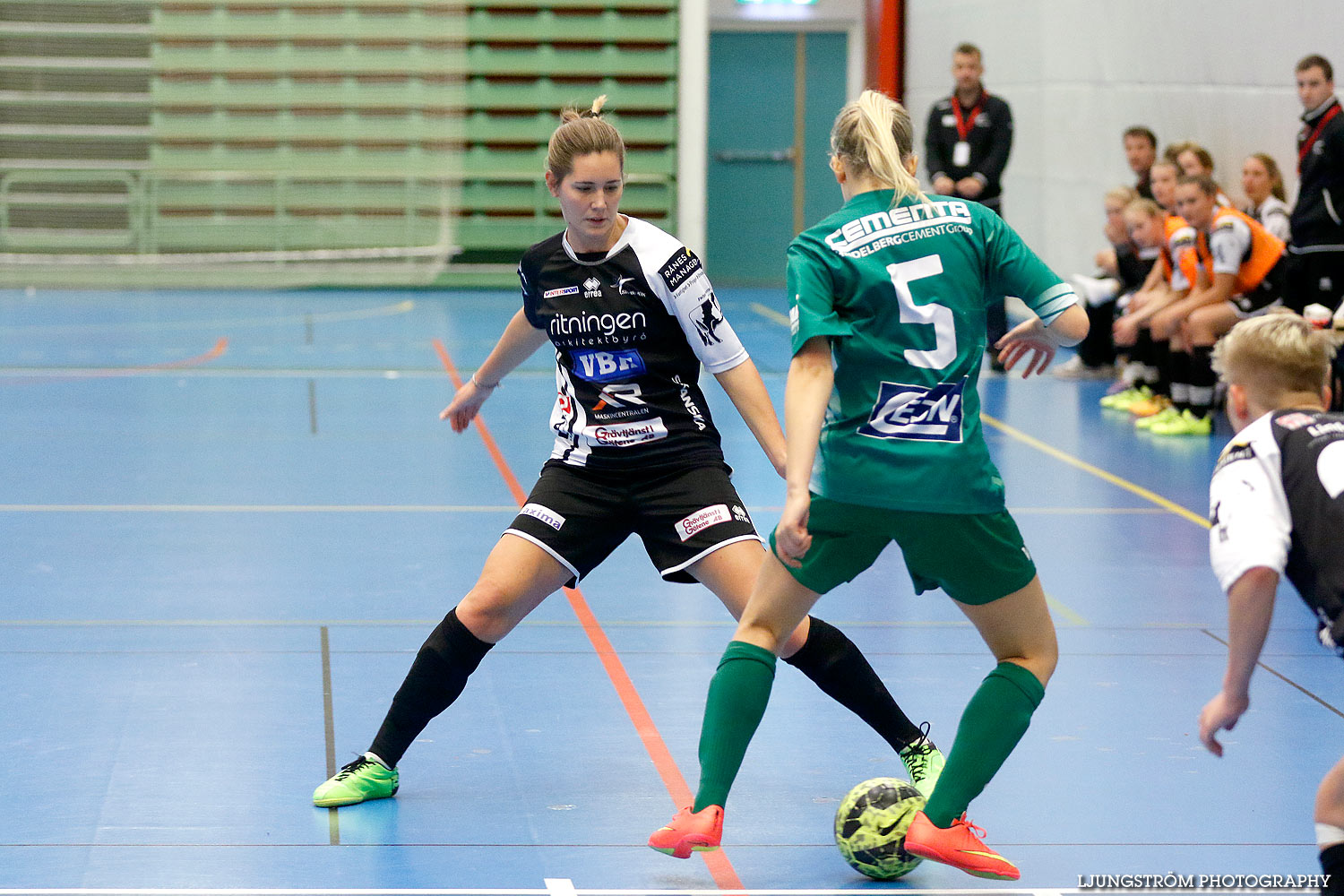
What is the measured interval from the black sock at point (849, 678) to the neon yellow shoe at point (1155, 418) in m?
6.89

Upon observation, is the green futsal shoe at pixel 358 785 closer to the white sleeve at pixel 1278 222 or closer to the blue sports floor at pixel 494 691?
the blue sports floor at pixel 494 691

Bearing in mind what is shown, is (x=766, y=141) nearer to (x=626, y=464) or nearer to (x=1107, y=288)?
(x=1107, y=288)

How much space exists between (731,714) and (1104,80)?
40.2 ft

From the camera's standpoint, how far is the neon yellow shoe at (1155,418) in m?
10.4

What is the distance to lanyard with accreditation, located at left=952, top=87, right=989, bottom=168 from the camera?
44.2ft

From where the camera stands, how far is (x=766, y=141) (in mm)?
20172

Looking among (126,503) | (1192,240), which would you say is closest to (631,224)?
(126,503)

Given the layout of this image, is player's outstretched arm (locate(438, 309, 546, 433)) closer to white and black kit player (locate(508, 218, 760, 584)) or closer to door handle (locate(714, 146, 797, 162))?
white and black kit player (locate(508, 218, 760, 584))

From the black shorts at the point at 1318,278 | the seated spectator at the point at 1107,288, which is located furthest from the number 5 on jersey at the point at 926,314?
the seated spectator at the point at 1107,288

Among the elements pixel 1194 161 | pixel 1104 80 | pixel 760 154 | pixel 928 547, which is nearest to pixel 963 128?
pixel 1104 80

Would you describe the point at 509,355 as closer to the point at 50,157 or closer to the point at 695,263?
Answer: the point at 695,263

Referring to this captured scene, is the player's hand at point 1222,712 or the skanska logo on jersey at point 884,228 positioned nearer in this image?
the player's hand at point 1222,712

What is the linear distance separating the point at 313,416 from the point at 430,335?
4.39m

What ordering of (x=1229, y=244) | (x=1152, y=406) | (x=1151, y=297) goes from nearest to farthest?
(x=1229, y=244) → (x=1152, y=406) → (x=1151, y=297)
